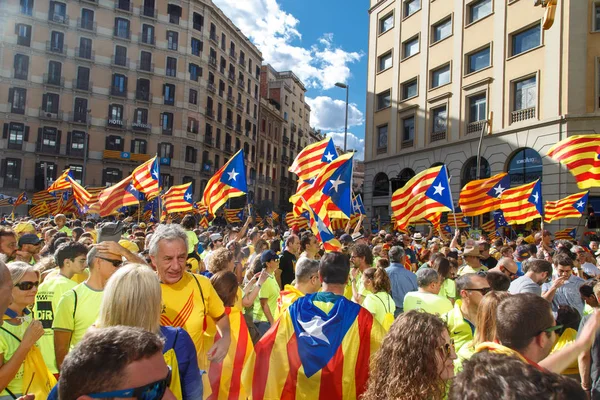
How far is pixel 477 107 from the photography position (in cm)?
2361

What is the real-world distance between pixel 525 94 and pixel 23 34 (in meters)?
39.1

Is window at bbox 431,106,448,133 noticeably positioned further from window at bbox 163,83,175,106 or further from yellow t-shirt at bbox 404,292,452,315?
window at bbox 163,83,175,106

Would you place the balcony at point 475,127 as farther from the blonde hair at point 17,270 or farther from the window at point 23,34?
the window at point 23,34

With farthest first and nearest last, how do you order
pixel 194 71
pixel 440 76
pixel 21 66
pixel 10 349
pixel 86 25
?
pixel 194 71 → pixel 86 25 → pixel 21 66 → pixel 440 76 → pixel 10 349

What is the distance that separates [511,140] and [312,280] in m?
20.0

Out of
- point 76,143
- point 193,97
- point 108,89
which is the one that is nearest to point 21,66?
point 108,89

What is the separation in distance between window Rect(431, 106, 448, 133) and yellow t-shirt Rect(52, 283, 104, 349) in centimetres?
2428

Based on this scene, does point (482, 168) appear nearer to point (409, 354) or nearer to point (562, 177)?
point (562, 177)

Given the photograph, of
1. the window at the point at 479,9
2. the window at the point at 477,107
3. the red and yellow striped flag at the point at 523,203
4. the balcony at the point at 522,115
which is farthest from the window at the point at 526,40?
the red and yellow striped flag at the point at 523,203

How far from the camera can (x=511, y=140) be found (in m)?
21.5

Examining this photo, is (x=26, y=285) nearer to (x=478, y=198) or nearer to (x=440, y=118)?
(x=478, y=198)

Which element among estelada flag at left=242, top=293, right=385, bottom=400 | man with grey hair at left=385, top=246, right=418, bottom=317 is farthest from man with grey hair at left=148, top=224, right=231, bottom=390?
man with grey hair at left=385, top=246, right=418, bottom=317

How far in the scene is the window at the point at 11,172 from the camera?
126ft

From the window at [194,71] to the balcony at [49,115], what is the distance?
1239 centimetres
